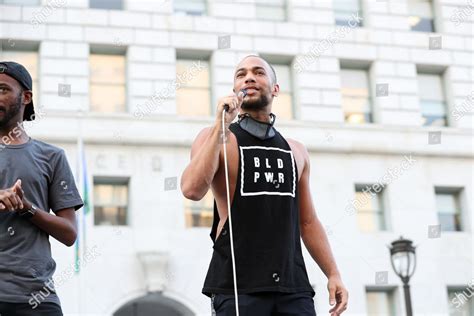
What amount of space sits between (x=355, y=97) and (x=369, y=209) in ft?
8.94

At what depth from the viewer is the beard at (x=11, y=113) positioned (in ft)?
15.8

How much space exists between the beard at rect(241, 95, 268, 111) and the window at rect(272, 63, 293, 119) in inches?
641

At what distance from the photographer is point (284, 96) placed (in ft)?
71.3

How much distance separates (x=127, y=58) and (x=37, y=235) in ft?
53.9

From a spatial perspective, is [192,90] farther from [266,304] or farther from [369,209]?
[266,304]

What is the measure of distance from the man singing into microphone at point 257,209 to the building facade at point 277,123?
1314cm

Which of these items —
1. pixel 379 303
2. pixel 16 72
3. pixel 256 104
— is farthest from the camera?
pixel 379 303

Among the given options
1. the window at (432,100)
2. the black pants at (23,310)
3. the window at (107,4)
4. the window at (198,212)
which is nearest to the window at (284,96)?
the window at (198,212)

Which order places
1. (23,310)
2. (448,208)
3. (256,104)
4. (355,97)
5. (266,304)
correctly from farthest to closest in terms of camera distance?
(355,97) < (448,208) < (256,104) < (266,304) < (23,310)

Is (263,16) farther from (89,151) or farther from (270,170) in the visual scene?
(270,170)

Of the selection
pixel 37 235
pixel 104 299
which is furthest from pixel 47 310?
pixel 104 299

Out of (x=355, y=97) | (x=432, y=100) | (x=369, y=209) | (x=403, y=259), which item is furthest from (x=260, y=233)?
(x=432, y=100)

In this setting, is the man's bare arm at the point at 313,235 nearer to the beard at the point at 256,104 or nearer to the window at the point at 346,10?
the beard at the point at 256,104

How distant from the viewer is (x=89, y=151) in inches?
785
